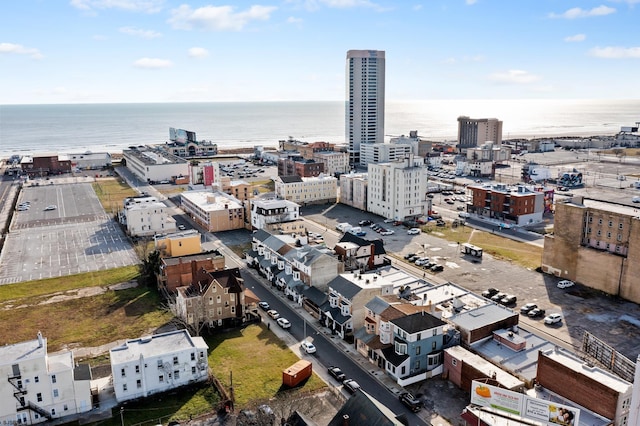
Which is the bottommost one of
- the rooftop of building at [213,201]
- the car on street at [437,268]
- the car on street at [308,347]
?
the car on street at [308,347]

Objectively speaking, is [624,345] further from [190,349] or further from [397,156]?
[397,156]

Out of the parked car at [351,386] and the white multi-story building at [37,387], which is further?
the parked car at [351,386]

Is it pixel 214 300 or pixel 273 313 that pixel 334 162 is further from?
pixel 214 300

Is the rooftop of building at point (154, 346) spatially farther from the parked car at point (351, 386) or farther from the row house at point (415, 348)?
the row house at point (415, 348)

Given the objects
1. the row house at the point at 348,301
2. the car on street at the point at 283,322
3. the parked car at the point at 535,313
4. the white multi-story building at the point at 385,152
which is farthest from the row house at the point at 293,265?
the white multi-story building at the point at 385,152

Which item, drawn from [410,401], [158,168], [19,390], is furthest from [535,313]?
[158,168]

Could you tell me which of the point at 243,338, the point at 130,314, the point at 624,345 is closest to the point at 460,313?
the point at 624,345
